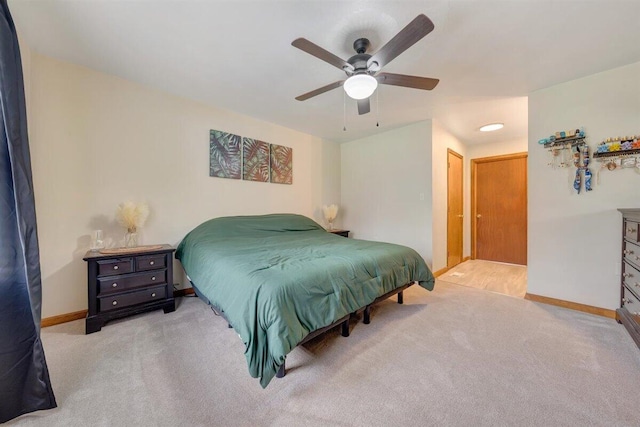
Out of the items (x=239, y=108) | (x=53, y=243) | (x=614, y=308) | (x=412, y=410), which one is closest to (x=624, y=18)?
(x=614, y=308)

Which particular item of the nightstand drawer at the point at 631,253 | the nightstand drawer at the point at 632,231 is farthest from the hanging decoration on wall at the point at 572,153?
the nightstand drawer at the point at 631,253

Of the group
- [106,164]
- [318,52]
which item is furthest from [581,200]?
[106,164]

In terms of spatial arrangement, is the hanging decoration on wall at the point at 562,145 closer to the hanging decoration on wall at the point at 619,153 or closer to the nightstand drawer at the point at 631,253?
the hanging decoration on wall at the point at 619,153

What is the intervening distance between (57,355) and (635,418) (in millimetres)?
3549

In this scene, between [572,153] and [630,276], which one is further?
[572,153]

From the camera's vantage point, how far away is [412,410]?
4.26ft

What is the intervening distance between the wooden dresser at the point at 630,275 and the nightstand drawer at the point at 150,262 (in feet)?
13.0

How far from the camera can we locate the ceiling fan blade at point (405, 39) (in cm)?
134

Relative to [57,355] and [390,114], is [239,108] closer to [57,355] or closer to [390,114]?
[390,114]

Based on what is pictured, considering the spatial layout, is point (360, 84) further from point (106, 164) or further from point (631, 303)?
point (631, 303)

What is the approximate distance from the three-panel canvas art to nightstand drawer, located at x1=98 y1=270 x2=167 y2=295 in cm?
142

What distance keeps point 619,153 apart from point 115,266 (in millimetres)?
4854

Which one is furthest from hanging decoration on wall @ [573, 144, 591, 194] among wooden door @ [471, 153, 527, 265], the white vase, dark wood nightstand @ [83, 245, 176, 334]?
the white vase

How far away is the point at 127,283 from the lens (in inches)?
88.7
